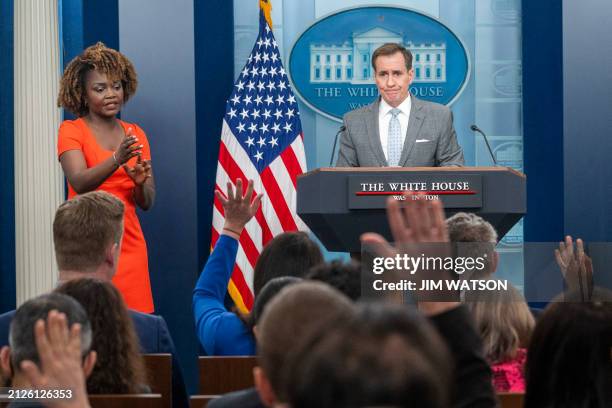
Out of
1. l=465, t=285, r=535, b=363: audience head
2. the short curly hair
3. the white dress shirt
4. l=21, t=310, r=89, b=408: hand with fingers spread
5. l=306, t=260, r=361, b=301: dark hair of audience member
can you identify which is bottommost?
l=465, t=285, r=535, b=363: audience head

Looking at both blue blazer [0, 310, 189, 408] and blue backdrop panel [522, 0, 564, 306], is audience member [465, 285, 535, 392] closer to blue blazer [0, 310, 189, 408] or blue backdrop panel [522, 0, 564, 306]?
blue blazer [0, 310, 189, 408]

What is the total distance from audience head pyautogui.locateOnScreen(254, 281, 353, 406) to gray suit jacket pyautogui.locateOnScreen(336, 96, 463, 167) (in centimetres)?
371

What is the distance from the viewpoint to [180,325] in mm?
6574

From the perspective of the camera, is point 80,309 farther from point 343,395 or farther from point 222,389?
point 343,395

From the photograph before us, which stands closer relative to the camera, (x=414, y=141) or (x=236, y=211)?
(x=236, y=211)

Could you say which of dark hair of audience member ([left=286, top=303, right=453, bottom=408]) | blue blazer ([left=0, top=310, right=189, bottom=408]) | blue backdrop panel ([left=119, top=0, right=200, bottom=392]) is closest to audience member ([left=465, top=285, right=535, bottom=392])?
blue blazer ([left=0, top=310, right=189, bottom=408])

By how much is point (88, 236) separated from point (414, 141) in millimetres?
2389

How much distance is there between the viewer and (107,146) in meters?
5.66

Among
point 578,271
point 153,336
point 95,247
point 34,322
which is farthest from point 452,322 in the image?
point 95,247

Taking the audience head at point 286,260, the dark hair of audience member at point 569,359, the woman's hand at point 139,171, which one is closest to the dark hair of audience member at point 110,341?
the audience head at point 286,260

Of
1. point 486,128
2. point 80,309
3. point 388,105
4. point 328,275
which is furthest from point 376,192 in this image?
point 486,128

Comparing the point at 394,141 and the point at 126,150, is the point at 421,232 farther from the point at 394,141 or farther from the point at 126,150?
the point at 394,141

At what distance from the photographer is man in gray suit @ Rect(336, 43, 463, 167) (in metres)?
5.50

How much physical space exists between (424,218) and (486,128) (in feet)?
17.1
